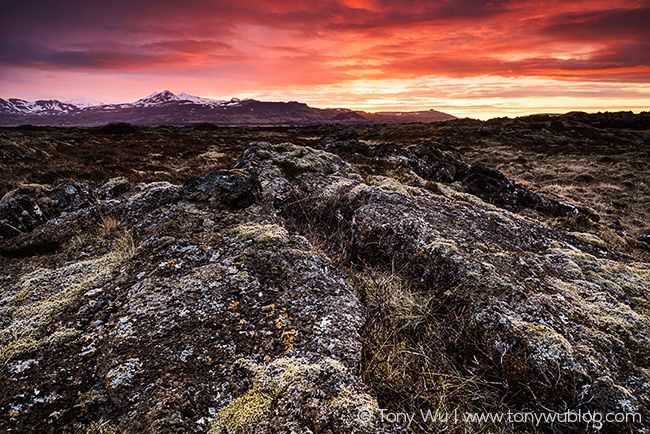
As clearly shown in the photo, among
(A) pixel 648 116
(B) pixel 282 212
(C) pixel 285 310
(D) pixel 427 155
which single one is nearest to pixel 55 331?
(C) pixel 285 310

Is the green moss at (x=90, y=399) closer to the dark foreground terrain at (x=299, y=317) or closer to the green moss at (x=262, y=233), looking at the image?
the dark foreground terrain at (x=299, y=317)

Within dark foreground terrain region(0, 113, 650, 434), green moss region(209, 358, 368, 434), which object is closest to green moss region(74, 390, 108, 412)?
dark foreground terrain region(0, 113, 650, 434)

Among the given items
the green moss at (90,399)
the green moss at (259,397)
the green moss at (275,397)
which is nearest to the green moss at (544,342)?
the green moss at (275,397)

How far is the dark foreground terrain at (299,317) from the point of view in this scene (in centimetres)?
254

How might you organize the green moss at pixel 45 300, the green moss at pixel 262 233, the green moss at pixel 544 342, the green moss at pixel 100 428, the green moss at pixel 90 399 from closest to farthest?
the green moss at pixel 100 428, the green moss at pixel 90 399, the green moss at pixel 45 300, the green moss at pixel 544 342, the green moss at pixel 262 233

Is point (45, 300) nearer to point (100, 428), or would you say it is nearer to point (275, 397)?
point (100, 428)

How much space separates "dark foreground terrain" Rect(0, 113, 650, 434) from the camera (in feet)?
8.33

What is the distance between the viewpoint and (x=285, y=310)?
3459 millimetres

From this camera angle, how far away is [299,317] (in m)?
3.36

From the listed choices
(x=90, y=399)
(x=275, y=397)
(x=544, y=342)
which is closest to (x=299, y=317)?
(x=275, y=397)

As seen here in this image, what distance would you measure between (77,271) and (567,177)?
1318 inches

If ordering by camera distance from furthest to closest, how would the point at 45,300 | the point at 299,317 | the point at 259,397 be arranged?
the point at 45,300 → the point at 299,317 → the point at 259,397

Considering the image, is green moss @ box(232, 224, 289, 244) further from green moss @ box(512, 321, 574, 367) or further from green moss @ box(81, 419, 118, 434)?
green moss @ box(512, 321, 574, 367)

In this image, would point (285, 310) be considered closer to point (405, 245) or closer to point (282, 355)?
point (282, 355)
